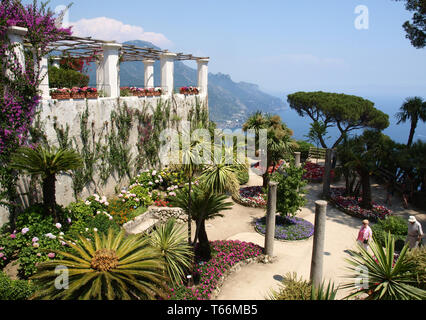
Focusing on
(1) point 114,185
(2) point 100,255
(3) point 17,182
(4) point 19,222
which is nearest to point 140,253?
(2) point 100,255

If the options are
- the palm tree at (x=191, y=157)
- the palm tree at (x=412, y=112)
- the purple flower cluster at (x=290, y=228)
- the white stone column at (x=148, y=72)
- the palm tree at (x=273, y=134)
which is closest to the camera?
the palm tree at (x=191, y=157)

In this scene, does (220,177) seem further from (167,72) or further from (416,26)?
(416,26)

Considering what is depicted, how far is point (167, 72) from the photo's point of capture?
1909 cm

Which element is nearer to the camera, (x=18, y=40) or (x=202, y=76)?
(x=18, y=40)

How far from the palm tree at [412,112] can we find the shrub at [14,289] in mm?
21812

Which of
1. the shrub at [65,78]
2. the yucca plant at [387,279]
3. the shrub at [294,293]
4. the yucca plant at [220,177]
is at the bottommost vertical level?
the shrub at [294,293]

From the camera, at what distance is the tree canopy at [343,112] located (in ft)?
91.3

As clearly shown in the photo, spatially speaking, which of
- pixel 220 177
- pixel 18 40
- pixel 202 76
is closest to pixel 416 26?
pixel 202 76

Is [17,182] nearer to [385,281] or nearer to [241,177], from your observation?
[385,281]

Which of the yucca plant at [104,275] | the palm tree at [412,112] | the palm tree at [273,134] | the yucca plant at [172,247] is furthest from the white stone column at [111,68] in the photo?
the palm tree at [412,112]

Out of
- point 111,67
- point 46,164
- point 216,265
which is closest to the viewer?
point 46,164

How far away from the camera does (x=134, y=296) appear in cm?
621

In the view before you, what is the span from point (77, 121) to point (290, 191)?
9.84m

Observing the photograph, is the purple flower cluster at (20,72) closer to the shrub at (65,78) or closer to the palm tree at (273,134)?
the shrub at (65,78)
